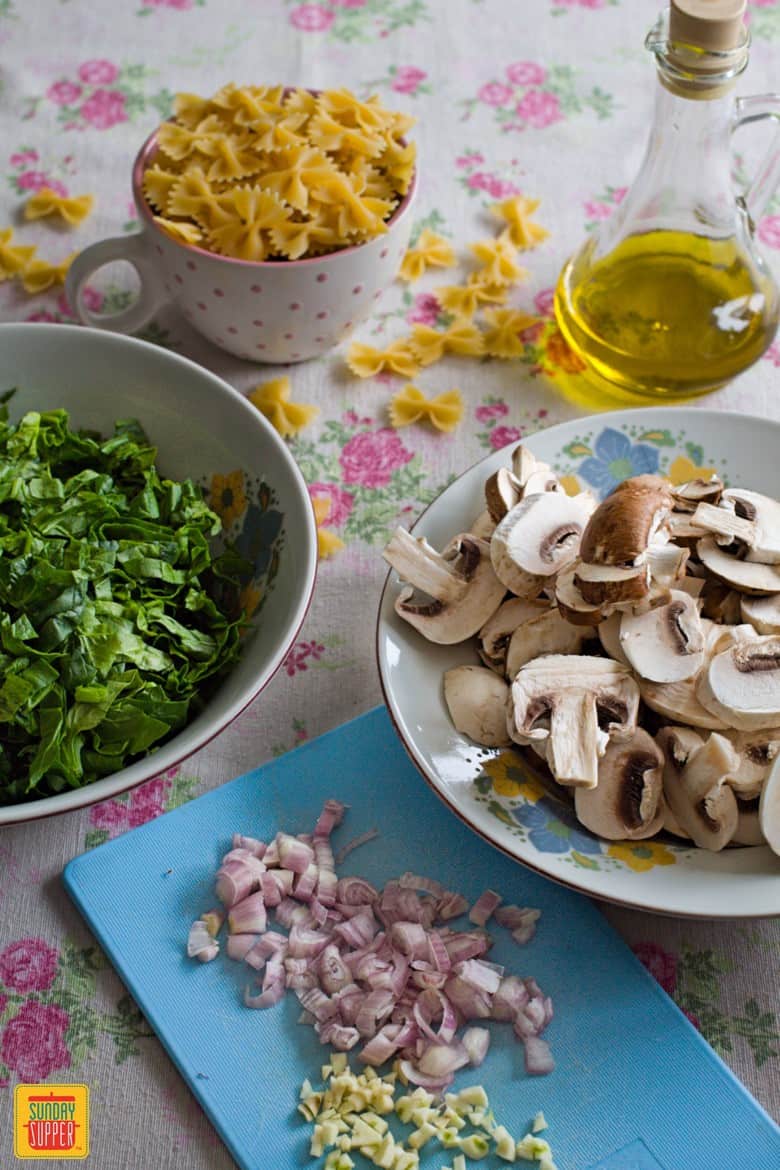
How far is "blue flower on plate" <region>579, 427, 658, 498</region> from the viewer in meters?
1.16

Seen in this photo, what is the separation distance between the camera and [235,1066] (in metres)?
0.91

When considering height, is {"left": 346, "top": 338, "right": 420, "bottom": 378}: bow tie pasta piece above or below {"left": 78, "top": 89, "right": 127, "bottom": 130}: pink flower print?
below

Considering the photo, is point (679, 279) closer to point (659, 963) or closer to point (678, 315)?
point (678, 315)

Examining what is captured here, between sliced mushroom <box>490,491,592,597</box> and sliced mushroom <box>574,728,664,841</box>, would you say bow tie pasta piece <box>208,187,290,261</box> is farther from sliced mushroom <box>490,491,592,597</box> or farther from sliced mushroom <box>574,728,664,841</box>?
sliced mushroom <box>574,728,664,841</box>

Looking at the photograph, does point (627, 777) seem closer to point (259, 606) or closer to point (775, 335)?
point (259, 606)

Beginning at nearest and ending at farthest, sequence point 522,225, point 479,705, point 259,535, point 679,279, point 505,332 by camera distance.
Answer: point 479,705 < point 259,535 < point 679,279 < point 505,332 < point 522,225

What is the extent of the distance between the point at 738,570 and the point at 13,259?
1012 millimetres

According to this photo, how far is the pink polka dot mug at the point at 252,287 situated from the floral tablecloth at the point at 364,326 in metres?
0.07

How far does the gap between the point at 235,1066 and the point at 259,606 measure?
39 centimetres

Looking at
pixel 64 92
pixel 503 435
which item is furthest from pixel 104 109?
pixel 503 435

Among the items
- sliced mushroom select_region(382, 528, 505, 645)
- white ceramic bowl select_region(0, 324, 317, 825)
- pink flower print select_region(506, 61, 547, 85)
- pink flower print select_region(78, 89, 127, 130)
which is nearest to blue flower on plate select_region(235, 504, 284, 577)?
white ceramic bowl select_region(0, 324, 317, 825)

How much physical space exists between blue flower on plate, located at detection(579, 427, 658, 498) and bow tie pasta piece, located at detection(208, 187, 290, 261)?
0.41 metres

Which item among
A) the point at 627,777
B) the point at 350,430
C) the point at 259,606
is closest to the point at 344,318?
the point at 350,430

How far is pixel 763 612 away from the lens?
38.4 inches
